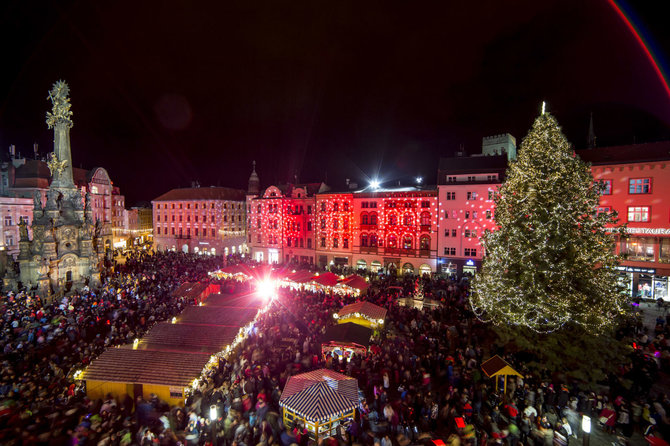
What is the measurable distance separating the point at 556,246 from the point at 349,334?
964 centimetres

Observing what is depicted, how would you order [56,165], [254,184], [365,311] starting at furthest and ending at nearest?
[254,184] < [56,165] < [365,311]

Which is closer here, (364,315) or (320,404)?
(320,404)

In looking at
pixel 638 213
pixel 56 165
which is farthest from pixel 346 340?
pixel 56 165

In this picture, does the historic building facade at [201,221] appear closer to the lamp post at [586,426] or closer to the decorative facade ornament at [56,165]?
the decorative facade ornament at [56,165]

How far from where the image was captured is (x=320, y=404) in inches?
403

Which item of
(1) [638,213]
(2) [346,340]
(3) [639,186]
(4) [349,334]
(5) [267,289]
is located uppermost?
(3) [639,186]

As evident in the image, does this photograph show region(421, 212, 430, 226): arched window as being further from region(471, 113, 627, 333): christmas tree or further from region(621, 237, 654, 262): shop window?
region(471, 113, 627, 333): christmas tree

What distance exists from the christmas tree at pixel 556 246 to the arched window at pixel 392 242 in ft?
69.9

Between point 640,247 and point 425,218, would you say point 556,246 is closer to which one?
point 640,247

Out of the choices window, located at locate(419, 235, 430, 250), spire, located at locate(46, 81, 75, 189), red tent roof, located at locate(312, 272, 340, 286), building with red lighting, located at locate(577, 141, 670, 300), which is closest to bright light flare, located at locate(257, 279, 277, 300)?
red tent roof, located at locate(312, 272, 340, 286)

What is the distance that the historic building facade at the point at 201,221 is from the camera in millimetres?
51344

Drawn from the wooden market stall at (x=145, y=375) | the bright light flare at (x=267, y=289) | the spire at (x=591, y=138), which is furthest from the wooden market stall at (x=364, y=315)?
the spire at (x=591, y=138)

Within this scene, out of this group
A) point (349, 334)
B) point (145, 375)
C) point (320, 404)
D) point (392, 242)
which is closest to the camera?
point (320, 404)

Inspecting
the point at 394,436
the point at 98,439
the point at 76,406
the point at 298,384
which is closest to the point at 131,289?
the point at 76,406
